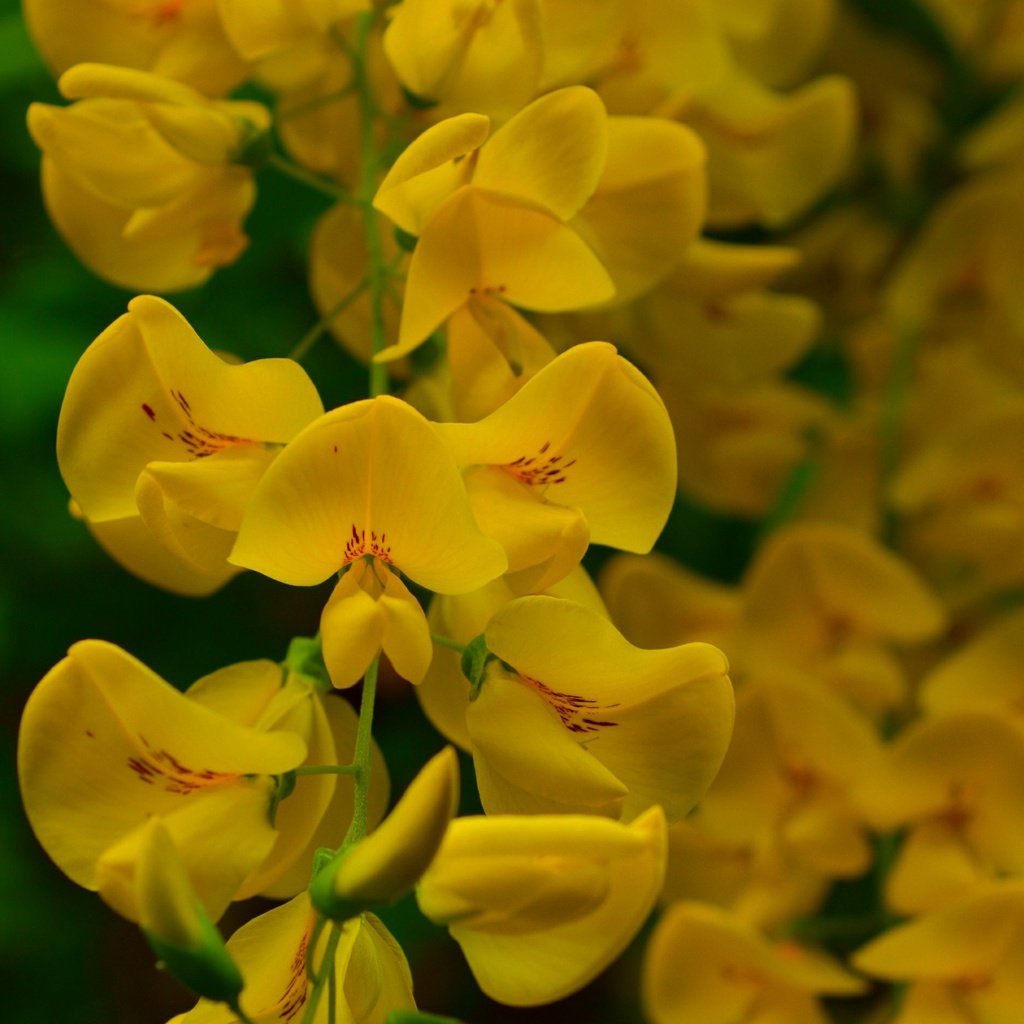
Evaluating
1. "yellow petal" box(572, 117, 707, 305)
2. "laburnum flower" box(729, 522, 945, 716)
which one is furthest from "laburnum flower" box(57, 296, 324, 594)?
"laburnum flower" box(729, 522, 945, 716)

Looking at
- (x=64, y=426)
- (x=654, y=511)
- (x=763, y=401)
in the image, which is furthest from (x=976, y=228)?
(x=64, y=426)

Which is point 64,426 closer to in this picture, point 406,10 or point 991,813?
point 406,10

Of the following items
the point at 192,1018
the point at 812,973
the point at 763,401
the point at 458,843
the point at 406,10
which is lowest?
the point at 812,973

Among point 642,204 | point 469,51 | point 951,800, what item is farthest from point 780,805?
point 469,51

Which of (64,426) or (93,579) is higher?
(64,426)

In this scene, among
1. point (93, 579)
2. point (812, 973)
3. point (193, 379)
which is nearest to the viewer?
point (193, 379)

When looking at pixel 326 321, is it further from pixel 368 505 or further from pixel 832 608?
pixel 832 608

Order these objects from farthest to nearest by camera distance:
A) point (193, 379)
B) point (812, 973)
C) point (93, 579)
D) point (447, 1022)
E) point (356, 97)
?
1. point (93, 579)
2. point (812, 973)
3. point (356, 97)
4. point (193, 379)
5. point (447, 1022)
